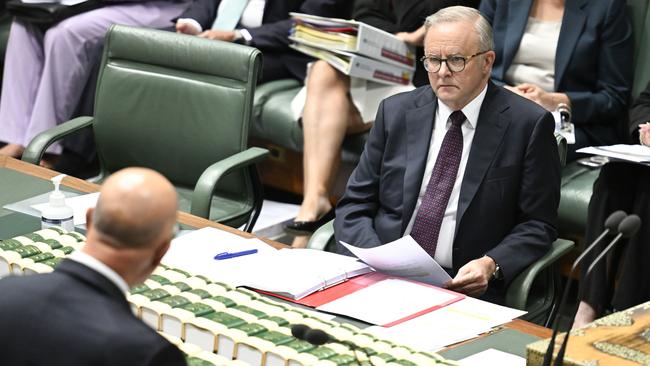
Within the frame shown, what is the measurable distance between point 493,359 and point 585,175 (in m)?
2.07

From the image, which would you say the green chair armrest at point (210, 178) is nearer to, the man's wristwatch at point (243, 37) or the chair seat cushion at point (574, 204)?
the chair seat cushion at point (574, 204)

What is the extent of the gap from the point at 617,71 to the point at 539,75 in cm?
29

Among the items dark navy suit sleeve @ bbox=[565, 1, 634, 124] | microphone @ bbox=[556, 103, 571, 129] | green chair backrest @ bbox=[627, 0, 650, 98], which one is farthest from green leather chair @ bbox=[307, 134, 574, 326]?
green chair backrest @ bbox=[627, 0, 650, 98]

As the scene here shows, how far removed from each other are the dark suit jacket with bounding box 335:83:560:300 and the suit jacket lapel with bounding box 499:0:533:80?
130cm

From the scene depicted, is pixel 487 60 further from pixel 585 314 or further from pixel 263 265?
pixel 585 314

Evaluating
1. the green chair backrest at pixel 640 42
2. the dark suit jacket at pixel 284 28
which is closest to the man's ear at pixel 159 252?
the green chair backrest at pixel 640 42

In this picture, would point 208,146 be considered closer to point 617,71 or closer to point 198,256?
point 198,256

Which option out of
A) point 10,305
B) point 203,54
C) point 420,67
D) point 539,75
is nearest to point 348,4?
point 420,67

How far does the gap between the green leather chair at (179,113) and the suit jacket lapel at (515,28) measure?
1.15m

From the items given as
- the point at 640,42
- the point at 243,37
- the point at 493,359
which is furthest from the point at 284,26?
the point at 493,359

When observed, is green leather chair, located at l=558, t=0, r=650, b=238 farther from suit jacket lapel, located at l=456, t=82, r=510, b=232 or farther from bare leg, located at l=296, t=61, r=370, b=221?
suit jacket lapel, located at l=456, t=82, r=510, b=232

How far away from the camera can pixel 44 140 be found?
3846 mm

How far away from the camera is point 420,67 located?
4879mm

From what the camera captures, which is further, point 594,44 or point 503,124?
point 594,44
